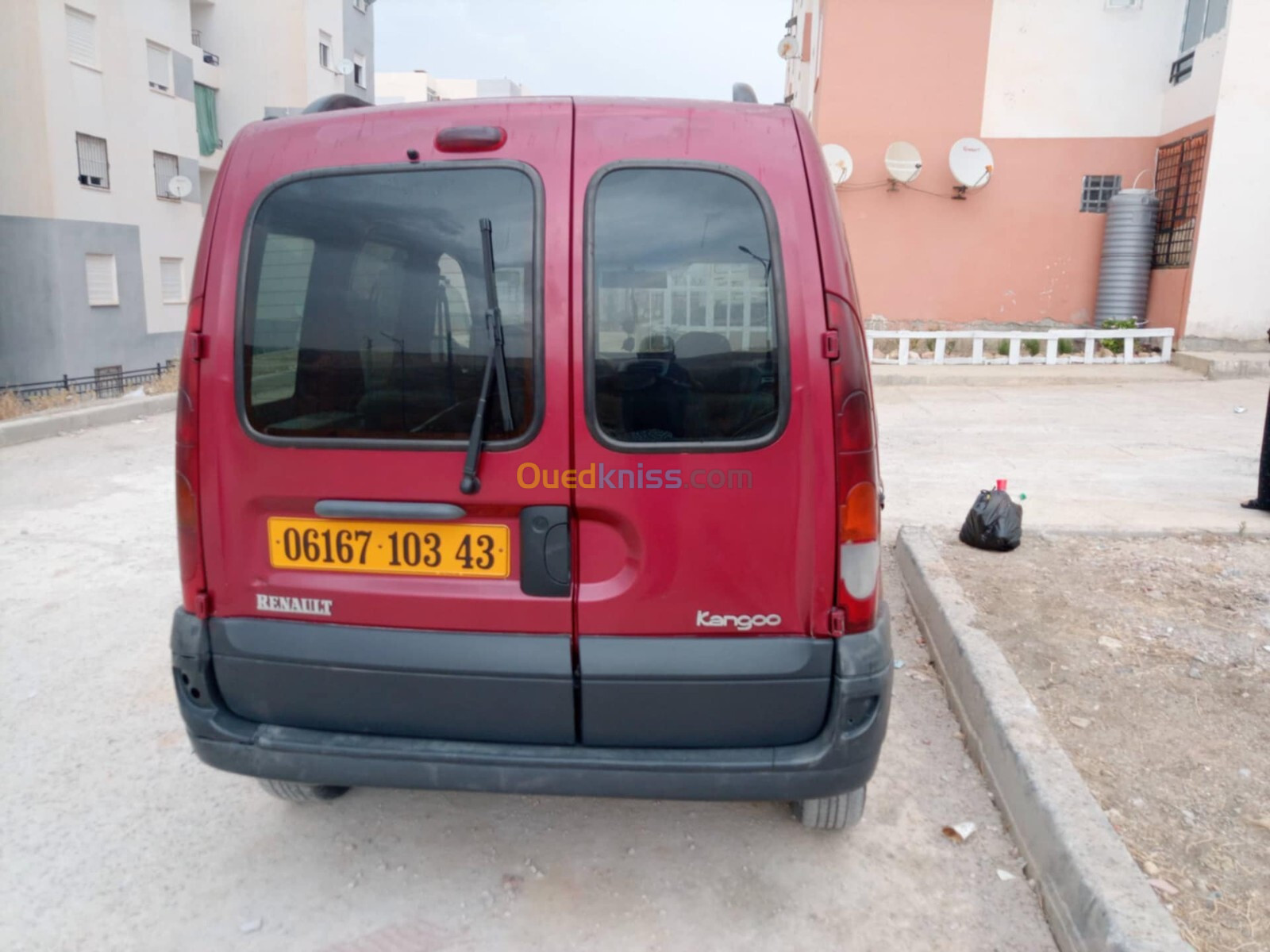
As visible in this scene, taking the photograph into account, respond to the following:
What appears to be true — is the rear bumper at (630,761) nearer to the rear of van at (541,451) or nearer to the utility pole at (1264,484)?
the rear of van at (541,451)

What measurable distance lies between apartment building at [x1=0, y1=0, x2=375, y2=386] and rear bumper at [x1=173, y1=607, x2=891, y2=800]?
91.2 feet

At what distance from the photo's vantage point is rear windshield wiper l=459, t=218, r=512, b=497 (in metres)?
2.38

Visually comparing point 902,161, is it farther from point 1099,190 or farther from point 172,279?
point 172,279

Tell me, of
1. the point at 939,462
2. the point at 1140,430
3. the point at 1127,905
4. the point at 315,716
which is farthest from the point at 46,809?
the point at 1140,430

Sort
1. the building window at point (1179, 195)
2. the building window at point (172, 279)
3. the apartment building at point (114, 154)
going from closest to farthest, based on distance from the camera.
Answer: the building window at point (1179, 195)
the apartment building at point (114, 154)
the building window at point (172, 279)

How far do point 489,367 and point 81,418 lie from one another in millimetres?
10665

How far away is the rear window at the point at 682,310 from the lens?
7.79 ft

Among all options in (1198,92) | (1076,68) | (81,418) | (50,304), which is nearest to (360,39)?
(50,304)

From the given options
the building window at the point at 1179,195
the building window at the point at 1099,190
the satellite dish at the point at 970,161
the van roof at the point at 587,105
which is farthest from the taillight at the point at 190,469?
the building window at the point at 1099,190

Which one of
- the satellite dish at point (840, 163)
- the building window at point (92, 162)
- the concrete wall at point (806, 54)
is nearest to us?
the satellite dish at point (840, 163)

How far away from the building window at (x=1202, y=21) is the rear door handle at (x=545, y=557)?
19761mm

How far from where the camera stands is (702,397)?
7.85 feet

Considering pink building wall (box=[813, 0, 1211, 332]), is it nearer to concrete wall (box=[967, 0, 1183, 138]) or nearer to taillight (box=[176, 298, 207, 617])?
concrete wall (box=[967, 0, 1183, 138])

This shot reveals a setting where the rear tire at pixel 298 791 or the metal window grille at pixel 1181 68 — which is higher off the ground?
the metal window grille at pixel 1181 68
